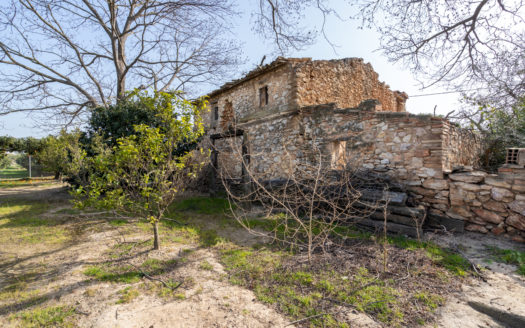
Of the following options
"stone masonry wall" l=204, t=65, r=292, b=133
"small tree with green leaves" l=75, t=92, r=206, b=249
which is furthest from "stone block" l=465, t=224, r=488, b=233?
"stone masonry wall" l=204, t=65, r=292, b=133

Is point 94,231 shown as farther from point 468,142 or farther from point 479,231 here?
point 468,142

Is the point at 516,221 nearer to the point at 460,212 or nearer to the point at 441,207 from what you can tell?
the point at 460,212

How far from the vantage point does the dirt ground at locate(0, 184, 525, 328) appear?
7.44 feet

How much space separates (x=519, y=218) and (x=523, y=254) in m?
0.92

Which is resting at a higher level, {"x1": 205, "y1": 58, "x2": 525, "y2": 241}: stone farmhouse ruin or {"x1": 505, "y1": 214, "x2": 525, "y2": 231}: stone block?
{"x1": 205, "y1": 58, "x2": 525, "y2": 241}: stone farmhouse ruin

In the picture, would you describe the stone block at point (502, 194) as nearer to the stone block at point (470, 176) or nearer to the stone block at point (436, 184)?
the stone block at point (470, 176)

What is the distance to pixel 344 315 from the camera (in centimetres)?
231

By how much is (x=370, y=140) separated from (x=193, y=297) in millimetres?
5116

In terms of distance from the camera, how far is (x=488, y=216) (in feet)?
14.2

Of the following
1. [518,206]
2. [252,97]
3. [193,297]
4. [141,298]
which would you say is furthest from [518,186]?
[252,97]

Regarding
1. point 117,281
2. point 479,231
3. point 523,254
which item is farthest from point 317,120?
point 117,281

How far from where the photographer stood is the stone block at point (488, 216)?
14.0 ft

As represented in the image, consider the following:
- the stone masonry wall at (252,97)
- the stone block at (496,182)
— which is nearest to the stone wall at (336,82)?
the stone masonry wall at (252,97)

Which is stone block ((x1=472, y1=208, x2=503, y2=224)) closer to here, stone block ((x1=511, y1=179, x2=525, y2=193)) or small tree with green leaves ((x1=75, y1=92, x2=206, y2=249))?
stone block ((x1=511, y1=179, x2=525, y2=193))
